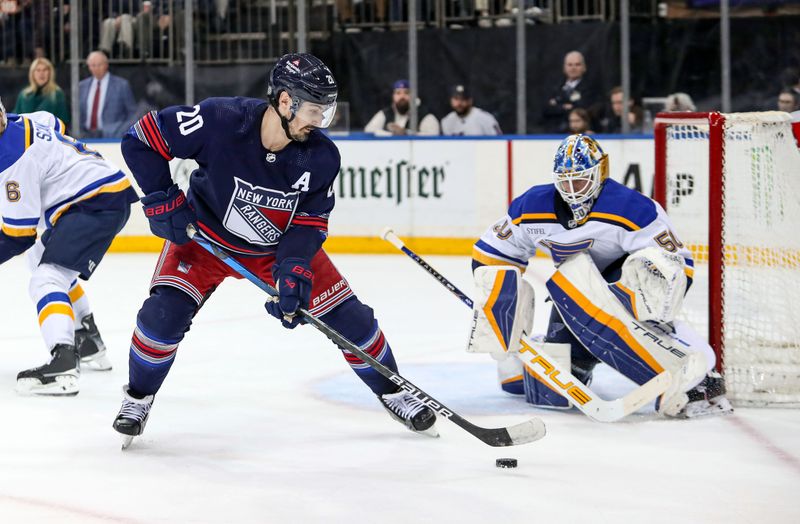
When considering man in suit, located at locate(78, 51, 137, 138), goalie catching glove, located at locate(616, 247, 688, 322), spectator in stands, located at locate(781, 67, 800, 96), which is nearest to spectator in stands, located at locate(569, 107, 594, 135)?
spectator in stands, located at locate(781, 67, 800, 96)

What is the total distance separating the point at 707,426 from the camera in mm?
3469

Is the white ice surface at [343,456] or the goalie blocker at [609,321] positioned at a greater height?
the goalie blocker at [609,321]

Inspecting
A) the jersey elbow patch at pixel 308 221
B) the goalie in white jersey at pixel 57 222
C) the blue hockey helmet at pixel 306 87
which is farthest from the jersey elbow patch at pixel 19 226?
the blue hockey helmet at pixel 306 87

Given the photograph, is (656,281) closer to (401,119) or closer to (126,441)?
(126,441)

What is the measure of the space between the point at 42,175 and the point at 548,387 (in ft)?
5.48

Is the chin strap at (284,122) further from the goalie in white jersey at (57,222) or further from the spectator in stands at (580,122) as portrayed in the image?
the spectator in stands at (580,122)

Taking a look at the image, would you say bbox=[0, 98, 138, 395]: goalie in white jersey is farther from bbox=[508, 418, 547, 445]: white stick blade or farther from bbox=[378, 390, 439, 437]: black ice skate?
bbox=[508, 418, 547, 445]: white stick blade

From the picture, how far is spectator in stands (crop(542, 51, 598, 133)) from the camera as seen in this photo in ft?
25.5

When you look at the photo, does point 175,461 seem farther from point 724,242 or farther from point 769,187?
point 769,187

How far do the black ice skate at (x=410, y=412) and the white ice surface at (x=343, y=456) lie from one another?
1.9 inches

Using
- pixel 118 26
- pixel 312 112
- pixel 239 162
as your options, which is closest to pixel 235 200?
pixel 239 162

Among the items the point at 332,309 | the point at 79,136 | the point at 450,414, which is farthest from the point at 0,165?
the point at 79,136

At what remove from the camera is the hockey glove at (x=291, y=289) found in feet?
10.0

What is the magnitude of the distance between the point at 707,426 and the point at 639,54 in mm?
4632
